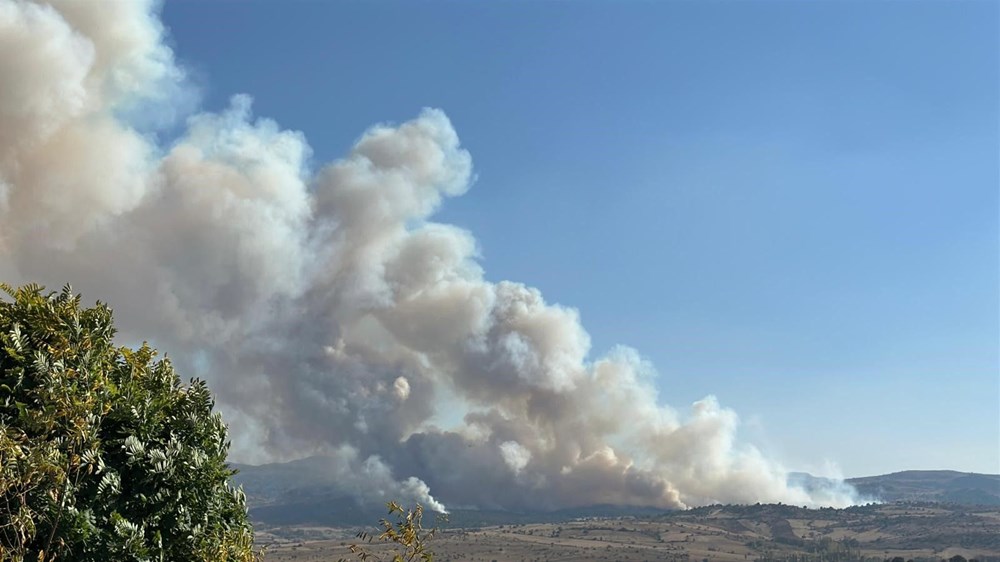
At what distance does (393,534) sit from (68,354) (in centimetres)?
1183

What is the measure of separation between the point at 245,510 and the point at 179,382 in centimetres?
548

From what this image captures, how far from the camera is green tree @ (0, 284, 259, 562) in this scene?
73.3ft

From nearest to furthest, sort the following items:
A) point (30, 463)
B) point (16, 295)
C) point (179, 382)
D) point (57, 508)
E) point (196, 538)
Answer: point (30, 463) → point (57, 508) → point (16, 295) → point (196, 538) → point (179, 382)

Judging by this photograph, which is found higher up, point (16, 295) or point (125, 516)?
point (16, 295)

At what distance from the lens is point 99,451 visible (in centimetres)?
2508

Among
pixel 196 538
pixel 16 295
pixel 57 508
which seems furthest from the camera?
pixel 196 538

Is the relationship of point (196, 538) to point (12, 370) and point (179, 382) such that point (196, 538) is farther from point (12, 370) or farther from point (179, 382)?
point (12, 370)

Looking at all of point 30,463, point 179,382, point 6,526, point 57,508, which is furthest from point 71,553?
point 179,382

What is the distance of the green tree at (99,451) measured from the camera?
2233 centimetres

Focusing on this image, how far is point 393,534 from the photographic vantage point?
1104 inches

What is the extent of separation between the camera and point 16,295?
25891 millimetres

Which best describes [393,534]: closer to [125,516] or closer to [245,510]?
[245,510]

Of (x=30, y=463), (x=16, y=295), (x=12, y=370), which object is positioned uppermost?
(x=16, y=295)

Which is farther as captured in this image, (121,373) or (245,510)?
(245,510)
